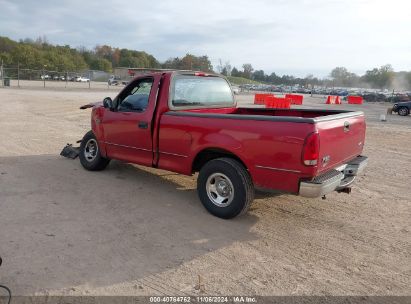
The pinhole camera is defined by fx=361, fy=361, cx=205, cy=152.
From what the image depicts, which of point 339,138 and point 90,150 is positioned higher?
point 339,138

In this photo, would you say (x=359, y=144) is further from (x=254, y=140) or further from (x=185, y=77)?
(x=185, y=77)

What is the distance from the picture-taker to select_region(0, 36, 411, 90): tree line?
237ft

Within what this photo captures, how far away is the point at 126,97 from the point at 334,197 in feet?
12.4

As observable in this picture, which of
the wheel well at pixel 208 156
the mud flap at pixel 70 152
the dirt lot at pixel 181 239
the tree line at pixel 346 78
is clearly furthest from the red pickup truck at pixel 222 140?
the tree line at pixel 346 78

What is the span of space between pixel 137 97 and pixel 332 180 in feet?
10.9

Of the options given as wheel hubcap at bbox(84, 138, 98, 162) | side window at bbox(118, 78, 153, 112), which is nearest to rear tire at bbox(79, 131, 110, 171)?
wheel hubcap at bbox(84, 138, 98, 162)

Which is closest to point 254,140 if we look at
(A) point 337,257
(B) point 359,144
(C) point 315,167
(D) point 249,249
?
(C) point 315,167

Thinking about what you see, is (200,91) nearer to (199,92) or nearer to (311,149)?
(199,92)

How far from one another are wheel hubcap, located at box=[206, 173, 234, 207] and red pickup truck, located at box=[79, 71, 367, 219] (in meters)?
0.01

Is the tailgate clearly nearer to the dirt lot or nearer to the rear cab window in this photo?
the dirt lot

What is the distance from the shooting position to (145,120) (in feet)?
18.0

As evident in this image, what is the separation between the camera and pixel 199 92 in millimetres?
5930

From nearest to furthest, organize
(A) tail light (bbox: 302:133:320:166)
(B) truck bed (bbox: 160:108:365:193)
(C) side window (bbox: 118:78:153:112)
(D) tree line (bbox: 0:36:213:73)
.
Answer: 1. (A) tail light (bbox: 302:133:320:166)
2. (B) truck bed (bbox: 160:108:365:193)
3. (C) side window (bbox: 118:78:153:112)
4. (D) tree line (bbox: 0:36:213:73)

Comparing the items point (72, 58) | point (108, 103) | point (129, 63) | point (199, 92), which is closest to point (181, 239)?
point (199, 92)
